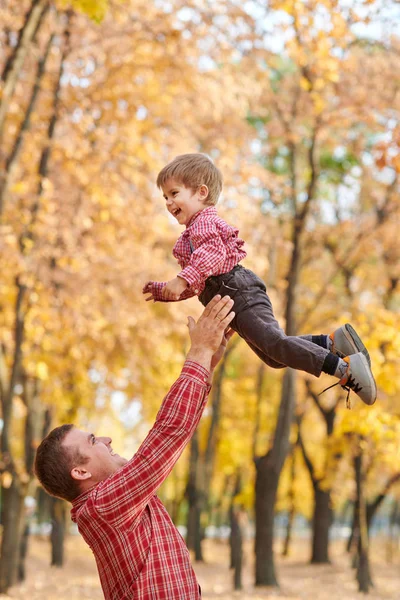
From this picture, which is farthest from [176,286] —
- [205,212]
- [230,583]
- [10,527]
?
[230,583]

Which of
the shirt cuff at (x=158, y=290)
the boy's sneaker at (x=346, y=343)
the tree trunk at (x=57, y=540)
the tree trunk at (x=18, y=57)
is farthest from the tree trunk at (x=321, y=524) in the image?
the shirt cuff at (x=158, y=290)

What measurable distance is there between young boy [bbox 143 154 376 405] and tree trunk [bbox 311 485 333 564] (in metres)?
22.1

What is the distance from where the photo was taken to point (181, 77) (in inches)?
504

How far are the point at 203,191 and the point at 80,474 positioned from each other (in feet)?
4.18

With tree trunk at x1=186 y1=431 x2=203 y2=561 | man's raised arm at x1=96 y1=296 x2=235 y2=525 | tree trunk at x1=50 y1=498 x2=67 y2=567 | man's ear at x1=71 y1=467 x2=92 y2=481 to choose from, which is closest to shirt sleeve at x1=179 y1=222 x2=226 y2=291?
man's raised arm at x1=96 y1=296 x2=235 y2=525

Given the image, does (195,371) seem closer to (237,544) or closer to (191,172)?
(191,172)

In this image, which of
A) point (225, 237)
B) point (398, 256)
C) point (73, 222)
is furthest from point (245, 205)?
point (225, 237)

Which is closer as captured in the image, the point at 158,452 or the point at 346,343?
the point at 158,452

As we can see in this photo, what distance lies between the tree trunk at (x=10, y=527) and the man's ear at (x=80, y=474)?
28.5 feet

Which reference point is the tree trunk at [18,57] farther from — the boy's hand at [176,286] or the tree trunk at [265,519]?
the tree trunk at [265,519]

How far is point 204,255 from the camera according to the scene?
323 centimetres

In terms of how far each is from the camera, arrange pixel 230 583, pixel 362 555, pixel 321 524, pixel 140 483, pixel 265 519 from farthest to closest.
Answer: pixel 321 524, pixel 230 583, pixel 362 555, pixel 265 519, pixel 140 483

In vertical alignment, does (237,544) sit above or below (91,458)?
below

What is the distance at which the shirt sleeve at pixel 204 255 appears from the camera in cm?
317
